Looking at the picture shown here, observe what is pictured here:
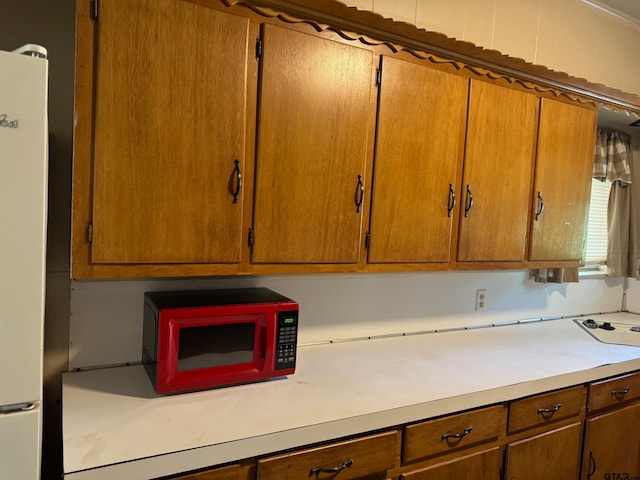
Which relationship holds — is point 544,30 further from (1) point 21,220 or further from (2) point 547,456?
(1) point 21,220

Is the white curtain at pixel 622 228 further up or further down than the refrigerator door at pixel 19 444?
further up

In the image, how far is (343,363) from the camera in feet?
5.88

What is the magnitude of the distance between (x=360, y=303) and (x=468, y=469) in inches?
32.1

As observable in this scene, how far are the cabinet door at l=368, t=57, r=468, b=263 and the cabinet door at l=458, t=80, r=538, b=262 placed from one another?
9cm

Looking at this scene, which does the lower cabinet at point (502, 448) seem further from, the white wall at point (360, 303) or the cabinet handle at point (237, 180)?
the cabinet handle at point (237, 180)

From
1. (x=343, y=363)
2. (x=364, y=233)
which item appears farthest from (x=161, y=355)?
(x=364, y=233)

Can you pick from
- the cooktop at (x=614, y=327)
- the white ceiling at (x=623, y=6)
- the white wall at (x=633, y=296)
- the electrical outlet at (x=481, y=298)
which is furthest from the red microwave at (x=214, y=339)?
the white wall at (x=633, y=296)

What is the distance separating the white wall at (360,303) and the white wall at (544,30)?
4.17 ft

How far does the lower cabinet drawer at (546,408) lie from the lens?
1.72 metres

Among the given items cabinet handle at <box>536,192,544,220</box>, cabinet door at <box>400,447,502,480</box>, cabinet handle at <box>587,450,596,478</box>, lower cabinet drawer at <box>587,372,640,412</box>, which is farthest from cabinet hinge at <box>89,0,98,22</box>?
cabinet handle at <box>587,450,596,478</box>

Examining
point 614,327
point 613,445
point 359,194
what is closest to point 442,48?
point 359,194

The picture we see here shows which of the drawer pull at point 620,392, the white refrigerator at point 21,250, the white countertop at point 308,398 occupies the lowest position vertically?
the drawer pull at point 620,392

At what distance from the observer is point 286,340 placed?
156 cm

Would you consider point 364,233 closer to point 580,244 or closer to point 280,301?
point 280,301
